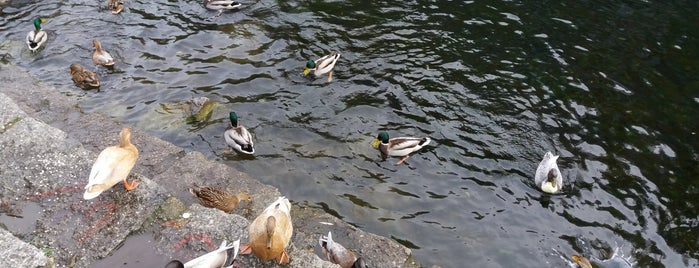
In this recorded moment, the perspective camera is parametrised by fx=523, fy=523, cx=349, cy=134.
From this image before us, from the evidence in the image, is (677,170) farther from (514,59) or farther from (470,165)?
(514,59)

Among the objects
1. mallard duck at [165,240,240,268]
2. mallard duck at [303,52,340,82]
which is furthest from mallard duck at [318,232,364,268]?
mallard duck at [303,52,340,82]

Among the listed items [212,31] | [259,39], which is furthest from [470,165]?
[212,31]

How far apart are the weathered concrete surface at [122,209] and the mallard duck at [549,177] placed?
2783 mm

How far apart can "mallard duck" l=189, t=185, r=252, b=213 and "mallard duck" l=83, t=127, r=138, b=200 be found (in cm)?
102

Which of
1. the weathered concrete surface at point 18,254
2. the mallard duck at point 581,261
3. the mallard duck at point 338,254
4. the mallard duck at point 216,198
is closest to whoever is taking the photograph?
the weathered concrete surface at point 18,254

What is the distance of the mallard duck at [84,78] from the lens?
10.0 meters

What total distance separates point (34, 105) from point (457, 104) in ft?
24.5

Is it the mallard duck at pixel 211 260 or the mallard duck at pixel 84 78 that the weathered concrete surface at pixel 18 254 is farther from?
the mallard duck at pixel 84 78

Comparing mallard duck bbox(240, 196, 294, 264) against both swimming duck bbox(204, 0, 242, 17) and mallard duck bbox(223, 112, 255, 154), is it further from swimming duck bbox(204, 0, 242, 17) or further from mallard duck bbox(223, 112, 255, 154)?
swimming duck bbox(204, 0, 242, 17)

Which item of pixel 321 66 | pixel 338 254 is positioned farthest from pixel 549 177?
pixel 321 66

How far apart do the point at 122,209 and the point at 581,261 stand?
570 centimetres

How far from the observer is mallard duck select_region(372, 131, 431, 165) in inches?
340

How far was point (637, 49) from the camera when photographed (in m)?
11.9

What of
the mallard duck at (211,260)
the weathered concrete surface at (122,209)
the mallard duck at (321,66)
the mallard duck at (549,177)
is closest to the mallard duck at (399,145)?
the mallard duck at (549,177)
